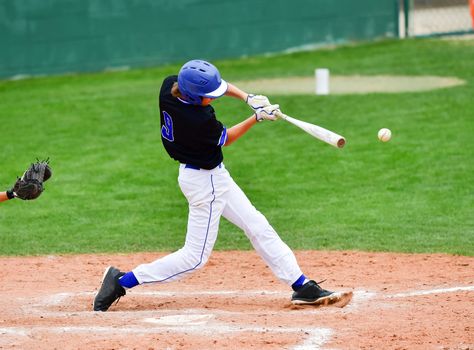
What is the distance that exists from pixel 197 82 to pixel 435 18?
56.2ft

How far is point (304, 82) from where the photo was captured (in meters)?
17.9

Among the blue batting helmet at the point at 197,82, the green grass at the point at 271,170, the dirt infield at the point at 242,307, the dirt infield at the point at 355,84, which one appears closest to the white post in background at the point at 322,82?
the dirt infield at the point at 355,84

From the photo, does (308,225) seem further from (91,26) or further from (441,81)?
(91,26)

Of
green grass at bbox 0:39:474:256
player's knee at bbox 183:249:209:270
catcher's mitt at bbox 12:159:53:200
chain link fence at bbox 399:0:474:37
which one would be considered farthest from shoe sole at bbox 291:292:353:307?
chain link fence at bbox 399:0:474:37

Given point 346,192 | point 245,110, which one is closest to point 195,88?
point 346,192

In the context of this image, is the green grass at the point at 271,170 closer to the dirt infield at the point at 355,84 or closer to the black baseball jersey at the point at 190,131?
the dirt infield at the point at 355,84

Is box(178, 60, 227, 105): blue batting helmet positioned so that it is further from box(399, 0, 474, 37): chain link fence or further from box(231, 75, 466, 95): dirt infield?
box(399, 0, 474, 37): chain link fence

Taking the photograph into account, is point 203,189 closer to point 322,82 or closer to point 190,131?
point 190,131

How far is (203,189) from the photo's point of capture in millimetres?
7039

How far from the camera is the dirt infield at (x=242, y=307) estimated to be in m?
6.22

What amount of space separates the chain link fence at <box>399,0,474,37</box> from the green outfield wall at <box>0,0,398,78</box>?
665 mm

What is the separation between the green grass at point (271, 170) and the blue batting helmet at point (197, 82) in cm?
309

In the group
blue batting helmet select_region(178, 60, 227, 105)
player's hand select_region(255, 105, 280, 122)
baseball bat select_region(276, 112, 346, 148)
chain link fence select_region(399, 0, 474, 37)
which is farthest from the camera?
chain link fence select_region(399, 0, 474, 37)

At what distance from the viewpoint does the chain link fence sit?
22078 millimetres
